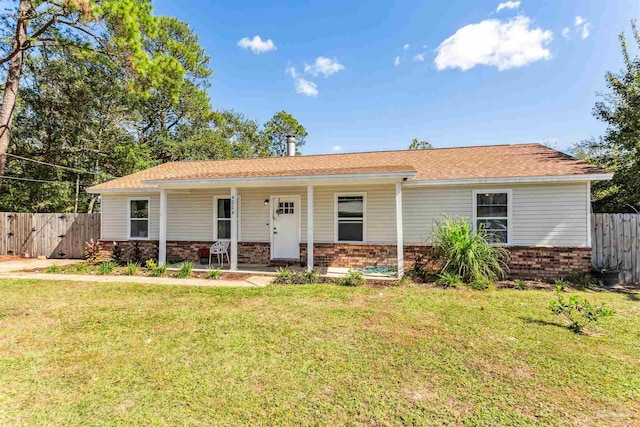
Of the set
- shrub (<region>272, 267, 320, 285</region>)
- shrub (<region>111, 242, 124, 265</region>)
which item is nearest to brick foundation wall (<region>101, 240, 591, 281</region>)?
shrub (<region>111, 242, 124, 265</region>)

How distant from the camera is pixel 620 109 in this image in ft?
37.4

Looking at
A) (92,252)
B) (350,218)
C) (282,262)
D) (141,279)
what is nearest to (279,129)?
(92,252)

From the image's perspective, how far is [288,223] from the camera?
426 inches

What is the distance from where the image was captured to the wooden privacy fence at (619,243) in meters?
8.29

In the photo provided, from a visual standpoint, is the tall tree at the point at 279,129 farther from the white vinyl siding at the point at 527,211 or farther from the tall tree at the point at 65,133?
the white vinyl siding at the point at 527,211

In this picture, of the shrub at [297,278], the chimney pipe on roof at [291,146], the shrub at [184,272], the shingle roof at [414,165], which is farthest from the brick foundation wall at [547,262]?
the chimney pipe on roof at [291,146]

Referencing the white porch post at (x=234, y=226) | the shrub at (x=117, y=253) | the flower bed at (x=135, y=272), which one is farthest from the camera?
the shrub at (x=117, y=253)

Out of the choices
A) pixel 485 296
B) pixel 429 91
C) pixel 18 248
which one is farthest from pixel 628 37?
pixel 18 248

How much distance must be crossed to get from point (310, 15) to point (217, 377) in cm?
1605

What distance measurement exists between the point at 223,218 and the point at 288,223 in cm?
245

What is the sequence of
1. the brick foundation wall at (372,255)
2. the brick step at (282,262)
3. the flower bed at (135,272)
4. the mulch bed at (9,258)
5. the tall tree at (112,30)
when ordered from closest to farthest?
the brick foundation wall at (372,255) < the flower bed at (135,272) < the tall tree at (112,30) < the brick step at (282,262) < the mulch bed at (9,258)

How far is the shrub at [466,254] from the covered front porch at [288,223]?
4.09ft

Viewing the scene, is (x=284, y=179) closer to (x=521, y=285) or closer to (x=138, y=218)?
(x=521, y=285)

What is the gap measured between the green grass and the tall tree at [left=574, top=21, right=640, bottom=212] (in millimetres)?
8303
